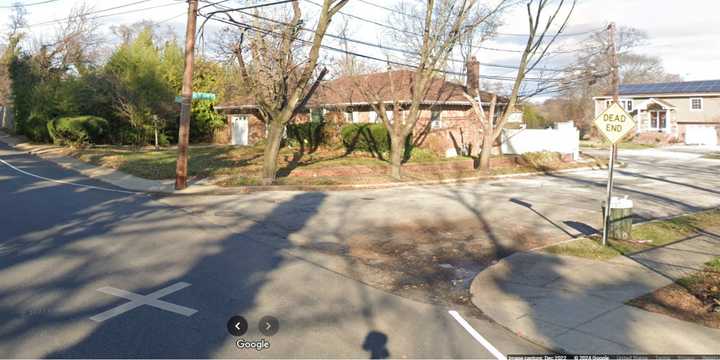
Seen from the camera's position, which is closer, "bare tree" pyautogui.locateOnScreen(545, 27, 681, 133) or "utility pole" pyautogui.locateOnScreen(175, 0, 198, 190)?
"utility pole" pyautogui.locateOnScreen(175, 0, 198, 190)

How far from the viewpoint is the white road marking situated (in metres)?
7.62

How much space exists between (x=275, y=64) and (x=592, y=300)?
16714 mm

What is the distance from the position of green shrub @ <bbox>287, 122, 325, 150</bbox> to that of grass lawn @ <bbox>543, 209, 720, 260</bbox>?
21.8 meters

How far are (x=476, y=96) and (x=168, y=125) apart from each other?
2296 centimetres

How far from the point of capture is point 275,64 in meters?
23.0

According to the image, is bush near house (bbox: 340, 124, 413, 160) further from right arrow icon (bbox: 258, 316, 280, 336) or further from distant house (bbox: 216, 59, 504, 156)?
right arrow icon (bbox: 258, 316, 280, 336)

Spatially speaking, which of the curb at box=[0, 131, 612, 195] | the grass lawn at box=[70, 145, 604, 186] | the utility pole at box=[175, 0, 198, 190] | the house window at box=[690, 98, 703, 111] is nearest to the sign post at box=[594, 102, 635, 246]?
the curb at box=[0, 131, 612, 195]

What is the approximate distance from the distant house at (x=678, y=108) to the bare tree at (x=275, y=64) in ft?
132

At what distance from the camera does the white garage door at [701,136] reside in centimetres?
5397

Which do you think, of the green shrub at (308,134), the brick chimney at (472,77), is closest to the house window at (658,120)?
the brick chimney at (472,77)

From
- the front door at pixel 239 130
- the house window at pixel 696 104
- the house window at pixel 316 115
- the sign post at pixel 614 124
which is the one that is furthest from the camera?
the house window at pixel 696 104

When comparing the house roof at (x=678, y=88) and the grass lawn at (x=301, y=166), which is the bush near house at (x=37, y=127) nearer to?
the grass lawn at (x=301, y=166)

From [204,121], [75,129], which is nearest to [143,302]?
[75,129]

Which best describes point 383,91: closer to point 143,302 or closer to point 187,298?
point 187,298
